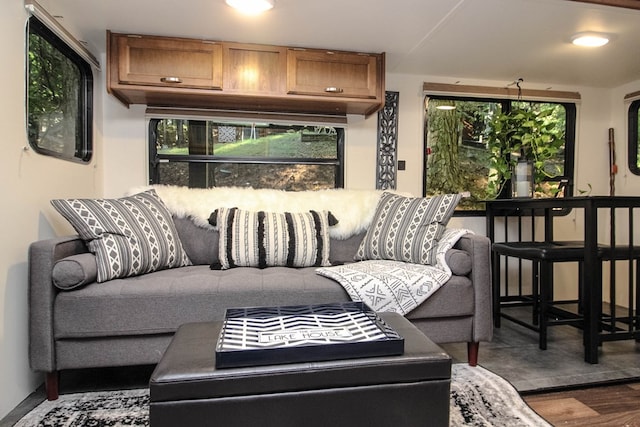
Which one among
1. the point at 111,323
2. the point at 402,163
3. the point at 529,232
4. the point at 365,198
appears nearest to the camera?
the point at 111,323

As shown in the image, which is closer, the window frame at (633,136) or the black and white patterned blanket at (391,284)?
the black and white patterned blanket at (391,284)

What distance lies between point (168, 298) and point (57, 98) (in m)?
1.47

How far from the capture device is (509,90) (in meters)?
3.55

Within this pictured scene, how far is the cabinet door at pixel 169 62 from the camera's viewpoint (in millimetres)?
2549

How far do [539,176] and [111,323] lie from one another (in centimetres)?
307

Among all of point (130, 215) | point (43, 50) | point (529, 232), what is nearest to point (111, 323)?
point (130, 215)

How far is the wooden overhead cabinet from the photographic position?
2.56m

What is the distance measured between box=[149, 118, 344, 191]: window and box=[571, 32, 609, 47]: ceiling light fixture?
5.59ft

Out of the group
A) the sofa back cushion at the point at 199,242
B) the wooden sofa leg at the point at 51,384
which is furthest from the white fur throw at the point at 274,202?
the wooden sofa leg at the point at 51,384

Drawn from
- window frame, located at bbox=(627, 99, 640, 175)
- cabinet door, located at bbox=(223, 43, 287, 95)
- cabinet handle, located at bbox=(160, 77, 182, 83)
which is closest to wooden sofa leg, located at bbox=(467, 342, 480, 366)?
cabinet door, located at bbox=(223, 43, 287, 95)

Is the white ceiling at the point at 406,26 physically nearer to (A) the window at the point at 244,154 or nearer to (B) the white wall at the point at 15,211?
(B) the white wall at the point at 15,211

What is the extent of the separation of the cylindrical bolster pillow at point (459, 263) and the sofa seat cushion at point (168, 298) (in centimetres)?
59

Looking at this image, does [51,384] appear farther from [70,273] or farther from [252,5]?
[252,5]

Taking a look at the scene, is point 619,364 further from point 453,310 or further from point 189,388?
→ point 189,388
